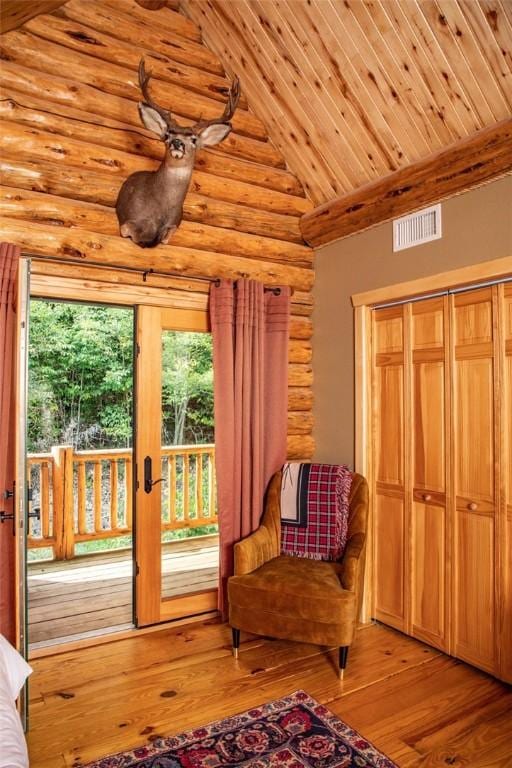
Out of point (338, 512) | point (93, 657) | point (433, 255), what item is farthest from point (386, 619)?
point (433, 255)

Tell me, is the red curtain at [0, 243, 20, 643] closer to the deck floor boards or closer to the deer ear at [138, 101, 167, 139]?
the deck floor boards

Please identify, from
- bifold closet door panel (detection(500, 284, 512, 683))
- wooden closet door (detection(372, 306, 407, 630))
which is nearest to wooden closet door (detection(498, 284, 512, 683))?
bifold closet door panel (detection(500, 284, 512, 683))

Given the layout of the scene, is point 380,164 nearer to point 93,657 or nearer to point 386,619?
point 386,619

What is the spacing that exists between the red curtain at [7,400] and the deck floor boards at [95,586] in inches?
28.8

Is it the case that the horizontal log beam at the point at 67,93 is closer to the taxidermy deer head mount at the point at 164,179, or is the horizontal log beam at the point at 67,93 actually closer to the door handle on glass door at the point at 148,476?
the taxidermy deer head mount at the point at 164,179

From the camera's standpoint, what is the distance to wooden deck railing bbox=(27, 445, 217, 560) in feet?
14.3

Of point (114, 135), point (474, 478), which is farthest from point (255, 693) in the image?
point (114, 135)

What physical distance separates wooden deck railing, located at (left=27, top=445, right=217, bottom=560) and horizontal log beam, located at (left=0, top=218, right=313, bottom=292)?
1308 millimetres

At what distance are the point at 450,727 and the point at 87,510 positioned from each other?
3.62 metres

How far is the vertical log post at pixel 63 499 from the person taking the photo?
188 inches

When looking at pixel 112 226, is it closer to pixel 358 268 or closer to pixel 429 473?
pixel 358 268

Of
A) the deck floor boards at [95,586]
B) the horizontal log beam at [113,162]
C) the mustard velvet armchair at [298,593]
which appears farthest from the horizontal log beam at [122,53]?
the deck floor boards at [95,586]

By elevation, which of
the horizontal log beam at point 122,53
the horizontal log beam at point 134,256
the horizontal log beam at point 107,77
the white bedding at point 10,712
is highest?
the horizontal log beam at point 122,53

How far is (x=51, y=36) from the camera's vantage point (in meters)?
3.09
